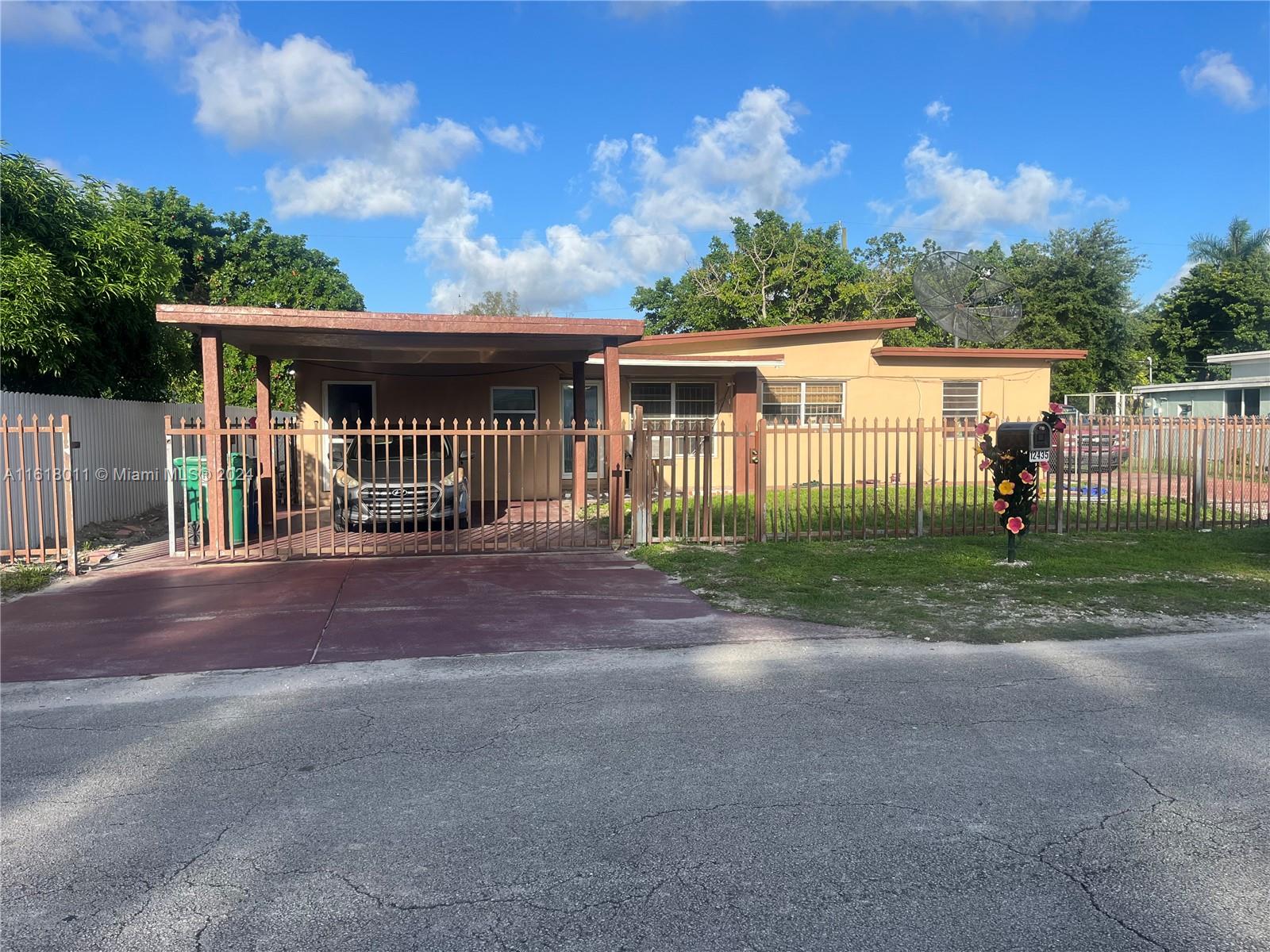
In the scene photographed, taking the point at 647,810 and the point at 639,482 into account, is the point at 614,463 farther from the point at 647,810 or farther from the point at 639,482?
the point at 647,810

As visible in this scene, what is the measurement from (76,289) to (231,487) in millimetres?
4623

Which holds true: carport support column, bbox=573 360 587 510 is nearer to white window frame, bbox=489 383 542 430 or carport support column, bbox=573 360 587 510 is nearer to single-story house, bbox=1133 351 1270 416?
white window frame, bbox=489 383 542 430

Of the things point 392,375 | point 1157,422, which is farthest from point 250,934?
point 392,375

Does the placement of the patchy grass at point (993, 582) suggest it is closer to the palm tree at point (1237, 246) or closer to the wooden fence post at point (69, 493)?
the wooden fence post at point (69, 493)

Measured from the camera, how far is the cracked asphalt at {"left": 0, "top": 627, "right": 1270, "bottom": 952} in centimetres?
304

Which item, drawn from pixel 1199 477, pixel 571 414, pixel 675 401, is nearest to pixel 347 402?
pixel 571 414

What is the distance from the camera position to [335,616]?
8055 mm

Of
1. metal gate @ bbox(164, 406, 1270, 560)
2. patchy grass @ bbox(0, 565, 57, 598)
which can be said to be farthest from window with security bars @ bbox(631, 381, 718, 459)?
patchy grass @ bbox(0, 565, 57, 598)

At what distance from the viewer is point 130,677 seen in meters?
6.29

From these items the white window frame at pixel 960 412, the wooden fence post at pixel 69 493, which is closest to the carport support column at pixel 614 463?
the wooden fence post at pixel 69 493

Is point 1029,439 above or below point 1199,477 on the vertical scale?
above

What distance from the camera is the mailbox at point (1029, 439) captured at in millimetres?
9609

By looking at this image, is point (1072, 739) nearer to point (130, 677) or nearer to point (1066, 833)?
point (1066, 833)

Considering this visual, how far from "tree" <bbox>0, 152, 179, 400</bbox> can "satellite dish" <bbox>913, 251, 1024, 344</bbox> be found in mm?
13639
